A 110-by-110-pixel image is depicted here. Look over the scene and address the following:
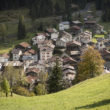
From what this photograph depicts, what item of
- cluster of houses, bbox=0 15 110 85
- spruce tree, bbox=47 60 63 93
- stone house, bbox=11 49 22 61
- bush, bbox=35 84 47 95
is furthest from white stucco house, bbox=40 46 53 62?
spruce tree, bbox=47 60 63 93

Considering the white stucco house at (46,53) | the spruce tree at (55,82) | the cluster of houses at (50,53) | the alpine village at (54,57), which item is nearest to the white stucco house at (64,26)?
the alpine village at (54,57)

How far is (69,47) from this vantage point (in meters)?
67.7

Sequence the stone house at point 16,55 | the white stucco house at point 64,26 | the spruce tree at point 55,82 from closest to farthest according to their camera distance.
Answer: the spruce tree at point 55,82 < the stone house at point 16,55 < the white stucco house at point 64,26

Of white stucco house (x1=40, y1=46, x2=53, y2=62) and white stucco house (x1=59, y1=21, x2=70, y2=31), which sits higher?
white stucco house (x1=59, y1=21, x2=70, y2=31)

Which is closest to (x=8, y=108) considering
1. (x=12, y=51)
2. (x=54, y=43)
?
(x=12, y=51)

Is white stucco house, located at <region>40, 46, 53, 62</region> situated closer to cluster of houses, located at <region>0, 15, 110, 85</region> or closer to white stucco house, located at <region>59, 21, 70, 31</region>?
cluster of houses, located at <region>0, 15, 110, 85</region>

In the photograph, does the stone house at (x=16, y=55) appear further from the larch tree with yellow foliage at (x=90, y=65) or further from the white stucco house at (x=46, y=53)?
the larch tree with yellow foliage at (x=90, y=65)

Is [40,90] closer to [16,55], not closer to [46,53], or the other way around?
[46,53]

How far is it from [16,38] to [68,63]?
114 ft

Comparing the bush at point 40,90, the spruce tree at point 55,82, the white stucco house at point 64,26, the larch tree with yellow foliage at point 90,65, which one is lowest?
the white stucco house at point 64,26

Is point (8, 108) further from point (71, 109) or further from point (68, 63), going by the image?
point (68, 63)

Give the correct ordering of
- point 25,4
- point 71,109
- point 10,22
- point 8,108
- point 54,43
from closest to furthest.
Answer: point 71,109 → point 8,108 → point 54,43 → point 10,22 → point 25,4

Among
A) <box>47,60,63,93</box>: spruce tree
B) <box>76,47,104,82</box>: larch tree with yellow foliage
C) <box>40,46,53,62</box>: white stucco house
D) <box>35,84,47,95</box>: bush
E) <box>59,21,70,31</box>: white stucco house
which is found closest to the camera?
<box>47,60,63,93</box>: spruce tree

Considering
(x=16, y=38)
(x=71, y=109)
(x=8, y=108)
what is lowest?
(x=16, y=38)
